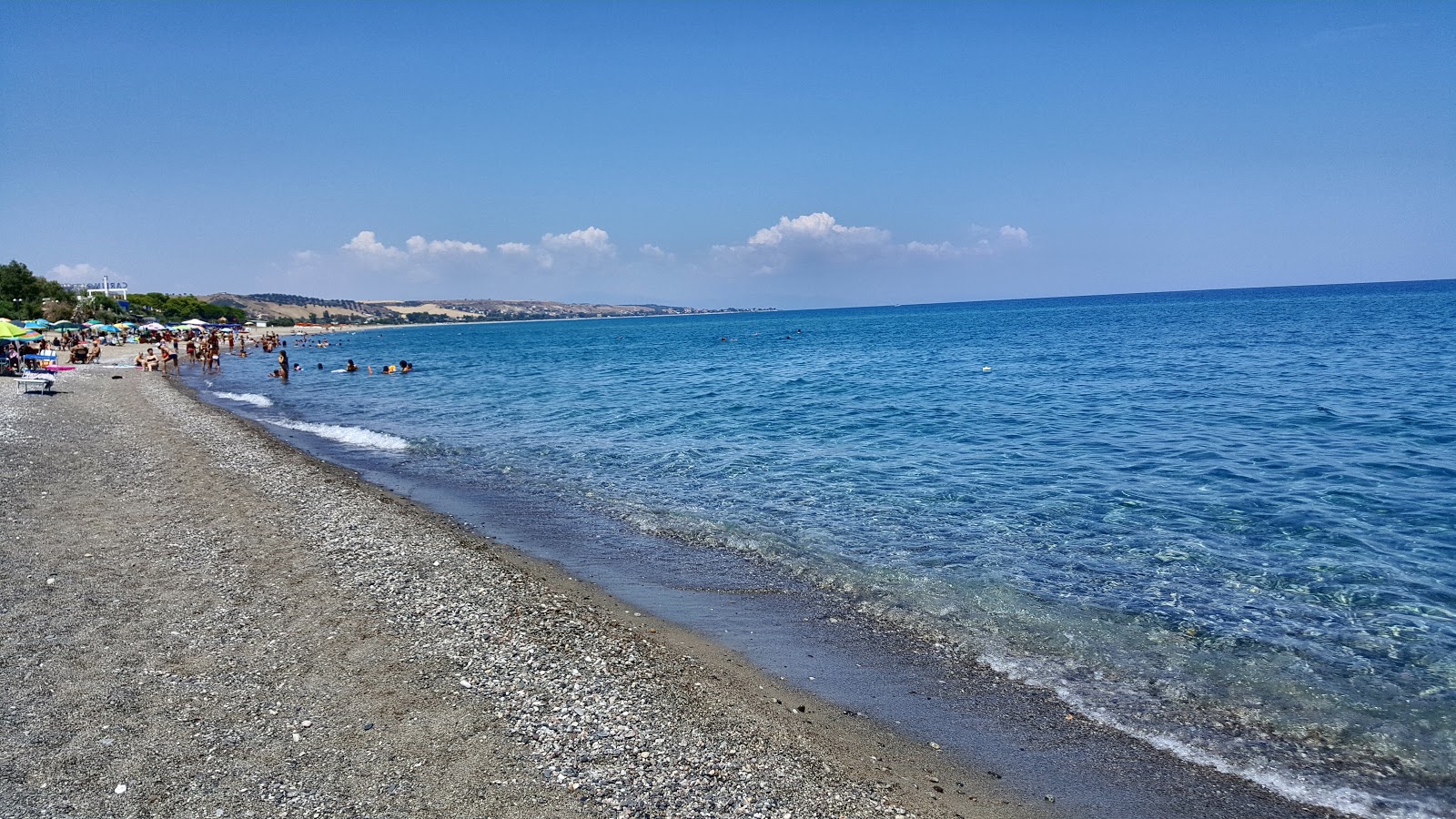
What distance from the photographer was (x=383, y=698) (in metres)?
7.47

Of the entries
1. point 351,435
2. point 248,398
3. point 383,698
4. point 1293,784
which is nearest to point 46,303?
point 248,398

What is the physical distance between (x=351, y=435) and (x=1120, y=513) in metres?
24.5

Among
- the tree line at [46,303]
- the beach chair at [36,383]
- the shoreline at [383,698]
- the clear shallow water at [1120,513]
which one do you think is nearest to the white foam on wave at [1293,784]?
the clear shallow water at [1120,513]

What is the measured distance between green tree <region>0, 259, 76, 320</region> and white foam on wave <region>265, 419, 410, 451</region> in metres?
77.7

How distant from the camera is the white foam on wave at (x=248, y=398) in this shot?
38375 millimetres

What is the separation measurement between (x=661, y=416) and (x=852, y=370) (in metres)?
24.1

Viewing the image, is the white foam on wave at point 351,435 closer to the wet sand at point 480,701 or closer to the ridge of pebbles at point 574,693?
the ridge of pebbles at point 574,693


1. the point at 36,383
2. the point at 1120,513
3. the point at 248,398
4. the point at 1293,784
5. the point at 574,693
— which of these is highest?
the point at 36,383

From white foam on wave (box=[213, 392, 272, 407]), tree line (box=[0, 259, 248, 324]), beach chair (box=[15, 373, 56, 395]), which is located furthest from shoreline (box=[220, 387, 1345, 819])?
tree line (box=[0, 259, 248, 324])

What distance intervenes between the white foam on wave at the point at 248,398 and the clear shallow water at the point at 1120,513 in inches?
16.8

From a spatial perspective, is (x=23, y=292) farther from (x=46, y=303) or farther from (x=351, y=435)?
(x=351, y=435)

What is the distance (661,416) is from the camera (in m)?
30.8

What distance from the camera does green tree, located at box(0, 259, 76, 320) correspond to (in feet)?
280

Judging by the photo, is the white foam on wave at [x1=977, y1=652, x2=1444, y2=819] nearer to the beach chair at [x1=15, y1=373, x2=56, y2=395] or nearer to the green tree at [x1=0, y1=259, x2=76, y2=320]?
the beach chair at [x1=15, y1=373, x2=56, y2=395]
